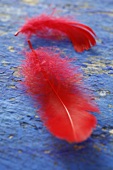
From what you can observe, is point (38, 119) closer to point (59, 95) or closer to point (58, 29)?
point (59, 95)

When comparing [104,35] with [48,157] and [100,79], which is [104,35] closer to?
[100,79]

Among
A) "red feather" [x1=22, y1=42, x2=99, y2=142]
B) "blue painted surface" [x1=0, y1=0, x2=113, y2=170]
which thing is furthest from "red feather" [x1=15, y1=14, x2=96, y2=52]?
"red feather" [x1=22, y1=42, x2=99, y2=142]

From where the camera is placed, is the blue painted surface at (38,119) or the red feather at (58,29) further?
the red feather at (58,29)

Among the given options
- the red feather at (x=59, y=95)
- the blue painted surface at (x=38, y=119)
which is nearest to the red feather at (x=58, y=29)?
the blue painted surface at (x=38, y=119)

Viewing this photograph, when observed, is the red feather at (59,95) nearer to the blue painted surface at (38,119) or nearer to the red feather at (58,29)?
the blue painted surface at (38,119)

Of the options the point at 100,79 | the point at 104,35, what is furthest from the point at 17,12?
the point at 100,79

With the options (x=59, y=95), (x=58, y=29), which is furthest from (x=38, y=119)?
(x=58, y=29)
